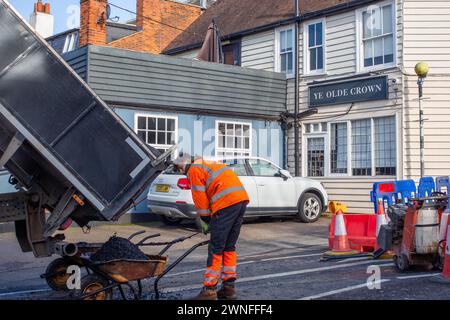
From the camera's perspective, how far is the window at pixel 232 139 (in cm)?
1562

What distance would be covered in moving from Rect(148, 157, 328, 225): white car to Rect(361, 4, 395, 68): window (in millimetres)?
4197

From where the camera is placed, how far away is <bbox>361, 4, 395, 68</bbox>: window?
15.1 m

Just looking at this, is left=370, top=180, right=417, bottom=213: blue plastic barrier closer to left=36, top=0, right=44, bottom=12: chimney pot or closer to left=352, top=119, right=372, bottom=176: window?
left=352, top=119, right=372, bottom=176: window

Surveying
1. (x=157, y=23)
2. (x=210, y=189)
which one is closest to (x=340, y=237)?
(x=210, y=189)

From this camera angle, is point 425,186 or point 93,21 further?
point 93,21

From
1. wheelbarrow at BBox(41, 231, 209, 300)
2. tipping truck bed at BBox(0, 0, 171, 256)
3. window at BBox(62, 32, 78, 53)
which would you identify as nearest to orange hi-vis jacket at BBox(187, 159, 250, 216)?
tipping truck bed at BBox(0, 0, 171, 256)

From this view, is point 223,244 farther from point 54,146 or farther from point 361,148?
point 361,148

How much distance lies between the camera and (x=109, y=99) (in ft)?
44.6

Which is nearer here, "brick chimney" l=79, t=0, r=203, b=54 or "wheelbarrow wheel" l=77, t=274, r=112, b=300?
"wheelbarrow wheel" l=77, t=274, r=112, b=300

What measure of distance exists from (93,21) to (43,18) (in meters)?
6.89

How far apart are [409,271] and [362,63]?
30.7 ft

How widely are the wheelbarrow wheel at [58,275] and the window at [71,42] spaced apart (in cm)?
1614

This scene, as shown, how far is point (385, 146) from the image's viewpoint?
15.1m

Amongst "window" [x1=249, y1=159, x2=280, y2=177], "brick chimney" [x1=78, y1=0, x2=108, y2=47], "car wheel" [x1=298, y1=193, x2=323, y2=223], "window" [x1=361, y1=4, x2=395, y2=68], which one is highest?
"brick chimney" [x1=78, y1=0, x2=108, y2=47]
